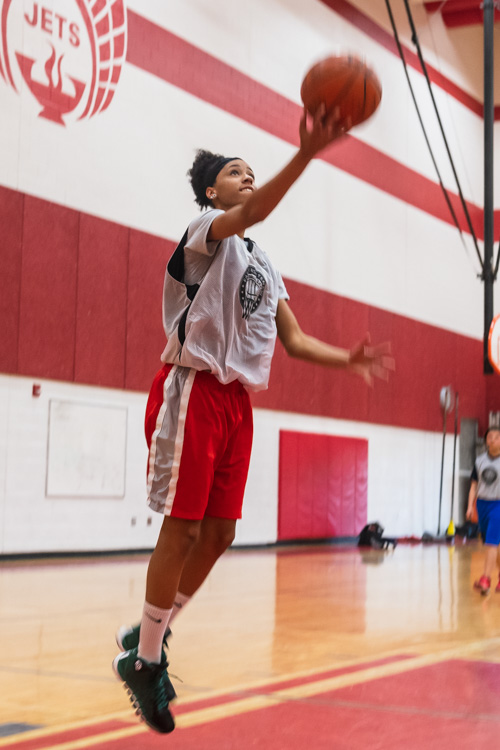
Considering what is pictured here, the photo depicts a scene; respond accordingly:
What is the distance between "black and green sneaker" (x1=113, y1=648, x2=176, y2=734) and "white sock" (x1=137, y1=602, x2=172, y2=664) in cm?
3

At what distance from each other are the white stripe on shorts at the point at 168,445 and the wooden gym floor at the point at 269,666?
2.15ft

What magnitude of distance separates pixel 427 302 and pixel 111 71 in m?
7.71

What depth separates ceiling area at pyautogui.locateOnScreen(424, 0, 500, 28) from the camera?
53.2 ft

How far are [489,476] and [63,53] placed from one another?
20.3ft

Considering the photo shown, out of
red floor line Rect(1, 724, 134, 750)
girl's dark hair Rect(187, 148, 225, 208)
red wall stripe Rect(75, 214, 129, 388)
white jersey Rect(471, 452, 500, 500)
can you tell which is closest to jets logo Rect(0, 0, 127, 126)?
red wall stripe Rect(75, 214, 129, 388)

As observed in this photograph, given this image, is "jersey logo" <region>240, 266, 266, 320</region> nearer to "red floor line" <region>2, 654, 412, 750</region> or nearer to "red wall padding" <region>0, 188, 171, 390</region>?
"red floor line" <region>2, 654, 412, 750</region>

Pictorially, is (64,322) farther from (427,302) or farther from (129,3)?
(427,302)

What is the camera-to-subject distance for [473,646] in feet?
14.1

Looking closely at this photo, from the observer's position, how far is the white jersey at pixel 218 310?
117 inches

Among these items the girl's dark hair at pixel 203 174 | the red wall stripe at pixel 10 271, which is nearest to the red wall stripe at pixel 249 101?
the red wall stripe at pixel 10 271

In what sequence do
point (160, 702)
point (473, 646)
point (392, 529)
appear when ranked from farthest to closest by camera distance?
1. point (392, 529)
2. point (473, 646)
3. point (160, 702)

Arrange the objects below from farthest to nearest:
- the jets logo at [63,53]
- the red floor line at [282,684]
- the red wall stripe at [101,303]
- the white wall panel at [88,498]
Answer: the red wall stripe at [101,303] < the jets logo at [63,53] < the white wall panel at [88,498] < the red floor line at [282,684]

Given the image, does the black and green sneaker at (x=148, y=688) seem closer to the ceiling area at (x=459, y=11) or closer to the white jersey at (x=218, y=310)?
the white jersey at (x=218, y=310)

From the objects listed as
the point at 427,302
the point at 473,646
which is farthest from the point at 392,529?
the point at 473,646
